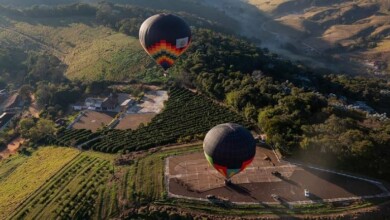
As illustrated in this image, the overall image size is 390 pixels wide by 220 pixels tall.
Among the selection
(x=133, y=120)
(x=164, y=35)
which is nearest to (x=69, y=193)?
(x=133, y=120)

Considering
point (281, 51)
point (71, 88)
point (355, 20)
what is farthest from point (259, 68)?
point (355, 20)

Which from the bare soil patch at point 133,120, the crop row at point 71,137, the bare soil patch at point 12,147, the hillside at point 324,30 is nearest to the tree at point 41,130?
the crop row at point 71,137

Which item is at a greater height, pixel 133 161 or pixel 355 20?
pixel 355 20

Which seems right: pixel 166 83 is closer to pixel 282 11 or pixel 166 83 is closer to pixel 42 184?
pixel 42 184

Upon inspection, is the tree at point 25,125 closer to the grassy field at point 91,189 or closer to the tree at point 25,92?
the grassy field at point 91,189

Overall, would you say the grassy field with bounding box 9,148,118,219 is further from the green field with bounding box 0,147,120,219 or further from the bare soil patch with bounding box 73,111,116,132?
the bare soil patch with bounding box 73,111,116,132

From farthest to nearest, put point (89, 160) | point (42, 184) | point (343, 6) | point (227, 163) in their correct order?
1. point (343, 6)
2. point (89, 160)
3. point (42, 184)
4. point (227, 163)

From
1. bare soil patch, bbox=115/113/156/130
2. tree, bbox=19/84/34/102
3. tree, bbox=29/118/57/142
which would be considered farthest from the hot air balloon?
tree, bbox=19/84/34/102

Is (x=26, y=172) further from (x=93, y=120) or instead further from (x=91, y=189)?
(x=93, y=120)
